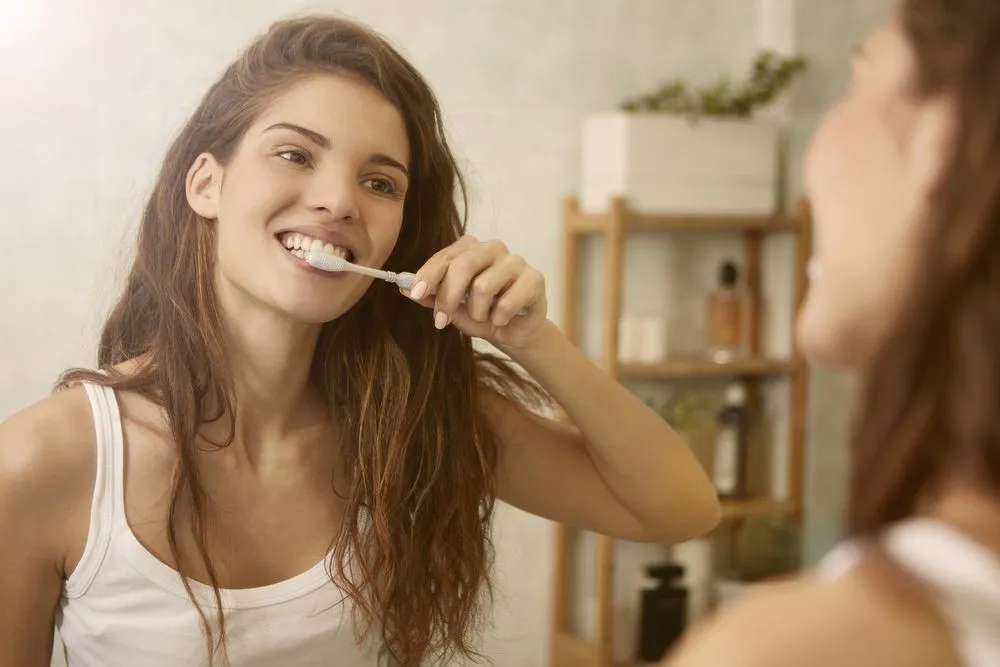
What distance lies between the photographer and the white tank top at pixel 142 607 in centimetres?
100

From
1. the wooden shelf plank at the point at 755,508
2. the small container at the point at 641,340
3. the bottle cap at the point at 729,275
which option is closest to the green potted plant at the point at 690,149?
the bottle cap at the point at 729,275

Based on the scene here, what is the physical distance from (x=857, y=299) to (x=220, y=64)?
1.73 metres

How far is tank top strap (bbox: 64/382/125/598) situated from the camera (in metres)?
1.00

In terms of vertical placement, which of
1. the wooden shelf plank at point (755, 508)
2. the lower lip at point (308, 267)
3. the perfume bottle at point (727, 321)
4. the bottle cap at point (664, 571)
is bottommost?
the bottle cap at point (664, 571)

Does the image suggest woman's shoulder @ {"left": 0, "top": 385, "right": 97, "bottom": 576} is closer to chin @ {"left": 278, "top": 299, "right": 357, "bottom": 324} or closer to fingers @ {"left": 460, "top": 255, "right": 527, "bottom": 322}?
chin @ {"left": 278, "top": 299, "right": 357, "bottom": 324}

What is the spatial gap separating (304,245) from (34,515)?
33 cm

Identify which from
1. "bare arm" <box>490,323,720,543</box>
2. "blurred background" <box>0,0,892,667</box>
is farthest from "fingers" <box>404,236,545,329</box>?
"blurred background" <box>0,0,892,667</box>

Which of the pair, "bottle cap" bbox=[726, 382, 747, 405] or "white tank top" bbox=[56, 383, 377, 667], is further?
"bottle cap" bbox=[726, 382, 747, 405]

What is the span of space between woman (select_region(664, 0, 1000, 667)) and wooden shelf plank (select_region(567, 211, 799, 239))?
1738 mm

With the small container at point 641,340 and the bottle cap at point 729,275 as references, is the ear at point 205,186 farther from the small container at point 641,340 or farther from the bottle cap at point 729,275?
the bottle cap at point 729,275

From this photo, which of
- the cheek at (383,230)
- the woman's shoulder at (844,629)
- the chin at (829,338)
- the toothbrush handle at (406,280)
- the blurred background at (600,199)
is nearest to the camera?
the woman's shoulder at (844,629)

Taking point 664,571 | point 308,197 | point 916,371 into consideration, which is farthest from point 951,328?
point 664,571

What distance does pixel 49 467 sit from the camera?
98 centimetres

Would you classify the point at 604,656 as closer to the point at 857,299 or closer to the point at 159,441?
the point at 159,441
